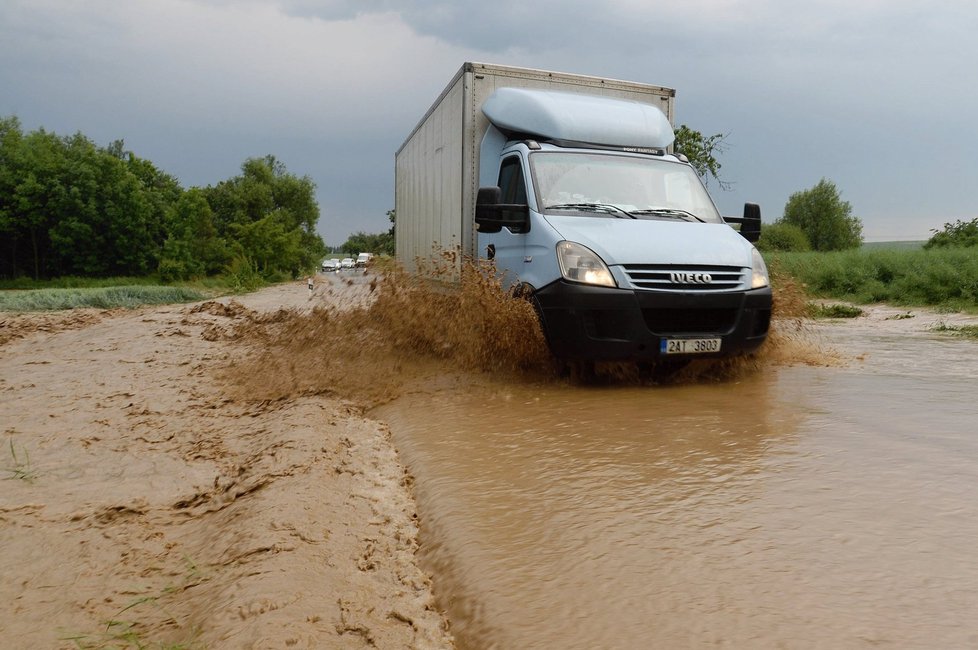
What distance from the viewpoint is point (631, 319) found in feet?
19.6

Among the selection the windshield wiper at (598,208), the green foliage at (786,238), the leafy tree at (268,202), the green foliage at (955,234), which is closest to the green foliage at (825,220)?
the green foliage at (786,238)

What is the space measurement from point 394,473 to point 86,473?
75.0 inches

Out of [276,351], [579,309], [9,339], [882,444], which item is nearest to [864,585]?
[882,444]

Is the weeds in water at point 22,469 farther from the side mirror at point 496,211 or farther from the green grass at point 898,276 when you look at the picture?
the green grass at point 898,276

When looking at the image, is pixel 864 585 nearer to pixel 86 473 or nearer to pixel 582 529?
pixel 582 529

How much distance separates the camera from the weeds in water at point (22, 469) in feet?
14.6

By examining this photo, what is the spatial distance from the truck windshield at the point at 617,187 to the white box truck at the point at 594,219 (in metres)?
0.01

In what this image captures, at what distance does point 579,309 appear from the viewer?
5957 millimetres

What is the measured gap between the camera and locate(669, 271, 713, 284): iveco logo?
238 inches

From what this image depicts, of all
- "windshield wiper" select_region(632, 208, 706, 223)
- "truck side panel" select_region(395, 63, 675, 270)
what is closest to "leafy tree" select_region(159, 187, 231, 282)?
"truck side panel" select_region(395, 63, 675, 270)

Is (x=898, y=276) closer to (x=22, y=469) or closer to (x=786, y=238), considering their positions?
(x=22, y=469)

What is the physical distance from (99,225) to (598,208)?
56354 millimetres

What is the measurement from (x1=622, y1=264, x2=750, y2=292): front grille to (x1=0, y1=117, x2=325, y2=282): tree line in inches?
1692

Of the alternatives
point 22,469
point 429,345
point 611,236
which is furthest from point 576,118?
point 22,469
